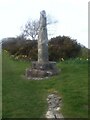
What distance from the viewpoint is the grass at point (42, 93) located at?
10.2m

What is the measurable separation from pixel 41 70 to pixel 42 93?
3.34 m

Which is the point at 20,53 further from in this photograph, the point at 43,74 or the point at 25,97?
the point at 25,97

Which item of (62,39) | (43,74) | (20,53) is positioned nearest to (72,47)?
(62,39)

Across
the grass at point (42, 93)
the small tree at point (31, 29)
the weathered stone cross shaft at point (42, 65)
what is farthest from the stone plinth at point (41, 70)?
the small tree at point (31, 29)

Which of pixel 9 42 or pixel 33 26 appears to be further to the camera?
pixel 33 26

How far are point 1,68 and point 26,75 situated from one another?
2209 millimetres

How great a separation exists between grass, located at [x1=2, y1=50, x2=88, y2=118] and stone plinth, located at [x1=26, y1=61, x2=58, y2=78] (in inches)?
Result: 16.2

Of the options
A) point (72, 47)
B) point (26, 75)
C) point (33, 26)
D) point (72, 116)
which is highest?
point (33, 26)

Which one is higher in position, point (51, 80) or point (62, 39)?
point (62, 39)

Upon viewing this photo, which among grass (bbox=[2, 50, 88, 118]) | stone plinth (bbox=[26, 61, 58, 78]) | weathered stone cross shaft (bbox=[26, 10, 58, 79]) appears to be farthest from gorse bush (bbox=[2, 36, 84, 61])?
stone plinth (bbox=[26, 61, 58, 78])

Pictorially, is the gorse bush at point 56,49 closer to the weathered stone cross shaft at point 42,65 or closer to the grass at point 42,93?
the grass at point 42,93

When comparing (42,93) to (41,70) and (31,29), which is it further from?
(31,29)

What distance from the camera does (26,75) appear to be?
608 inches

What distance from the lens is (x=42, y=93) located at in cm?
1230
